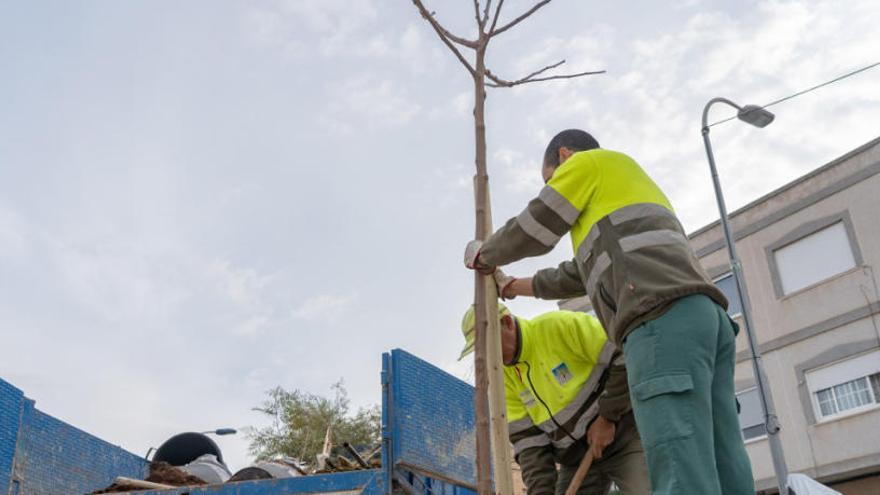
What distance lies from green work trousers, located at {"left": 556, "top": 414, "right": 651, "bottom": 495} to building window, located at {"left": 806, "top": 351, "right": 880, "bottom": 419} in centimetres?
1668

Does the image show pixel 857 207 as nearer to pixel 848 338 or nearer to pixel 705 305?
pixel 848 338

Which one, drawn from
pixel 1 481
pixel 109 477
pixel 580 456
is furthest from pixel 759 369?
pixel 1 481

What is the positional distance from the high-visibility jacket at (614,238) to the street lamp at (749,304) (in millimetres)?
8467

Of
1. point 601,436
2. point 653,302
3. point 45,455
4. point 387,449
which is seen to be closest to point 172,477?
point 45,455

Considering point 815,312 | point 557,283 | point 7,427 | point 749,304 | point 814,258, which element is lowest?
point 7,427

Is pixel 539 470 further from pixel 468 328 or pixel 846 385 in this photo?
pixel 846 385

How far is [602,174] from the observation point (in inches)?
126

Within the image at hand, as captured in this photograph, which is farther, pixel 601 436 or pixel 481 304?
pixel 601 436

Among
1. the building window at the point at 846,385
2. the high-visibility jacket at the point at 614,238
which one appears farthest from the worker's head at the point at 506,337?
the building window at the point at 846,385

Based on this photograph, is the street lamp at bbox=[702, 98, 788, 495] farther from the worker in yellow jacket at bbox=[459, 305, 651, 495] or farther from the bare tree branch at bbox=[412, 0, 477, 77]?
the bare tree branch at bbox=[412, 0, 477, 77]

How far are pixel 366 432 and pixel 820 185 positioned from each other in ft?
40.7

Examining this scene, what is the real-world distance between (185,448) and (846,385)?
54.1ft

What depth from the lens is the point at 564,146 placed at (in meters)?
3.69

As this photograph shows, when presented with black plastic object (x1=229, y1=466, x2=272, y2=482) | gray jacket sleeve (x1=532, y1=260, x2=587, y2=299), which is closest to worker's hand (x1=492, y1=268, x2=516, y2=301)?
gray jacket sleeve (x1=532, y1=260, x2=587, y2=299)
